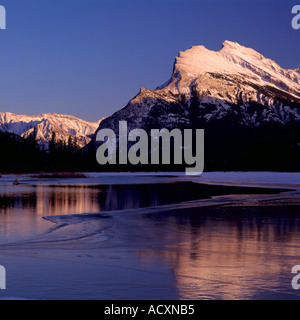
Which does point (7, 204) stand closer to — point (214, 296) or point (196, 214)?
point (196, 214)

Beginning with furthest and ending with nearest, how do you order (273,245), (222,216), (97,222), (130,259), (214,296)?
(222,216)
(97,222)
(273,245)
(130,259)
(214,296)

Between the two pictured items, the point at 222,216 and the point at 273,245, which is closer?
the point at 273,245

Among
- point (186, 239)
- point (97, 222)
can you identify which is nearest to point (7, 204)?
point (97, 222)

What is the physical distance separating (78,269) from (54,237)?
7336 mm

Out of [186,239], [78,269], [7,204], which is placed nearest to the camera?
[78,269]

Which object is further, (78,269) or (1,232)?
(1,232)

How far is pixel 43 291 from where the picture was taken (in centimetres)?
1315

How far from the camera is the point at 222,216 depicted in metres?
31.8

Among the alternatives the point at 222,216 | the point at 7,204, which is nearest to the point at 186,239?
the point at 222,216

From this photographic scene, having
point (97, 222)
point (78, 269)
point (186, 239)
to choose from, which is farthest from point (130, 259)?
point (97, 222)

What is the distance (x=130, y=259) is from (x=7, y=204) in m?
25.7
